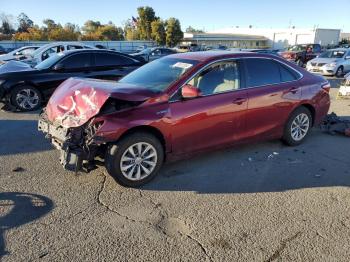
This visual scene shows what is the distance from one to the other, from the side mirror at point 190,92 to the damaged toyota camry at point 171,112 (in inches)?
0.5

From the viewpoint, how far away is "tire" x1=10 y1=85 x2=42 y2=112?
8.81 meters

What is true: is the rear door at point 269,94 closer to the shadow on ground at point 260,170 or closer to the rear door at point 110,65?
the shadow on ground at point 260,170

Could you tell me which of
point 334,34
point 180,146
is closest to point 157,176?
point 180,146

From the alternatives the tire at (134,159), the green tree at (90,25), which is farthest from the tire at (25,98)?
the green tree at (90,25)

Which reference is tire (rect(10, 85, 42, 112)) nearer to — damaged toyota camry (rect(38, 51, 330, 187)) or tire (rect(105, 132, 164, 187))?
damaged toyota camry (rect(38, 51, 330, 187))

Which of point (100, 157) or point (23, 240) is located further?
point (100, 157)

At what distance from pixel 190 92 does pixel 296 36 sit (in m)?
79.8

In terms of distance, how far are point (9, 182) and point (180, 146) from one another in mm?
2317

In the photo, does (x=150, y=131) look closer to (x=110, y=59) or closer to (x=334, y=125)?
(x=334, y=125)

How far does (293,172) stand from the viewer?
4.88 metres

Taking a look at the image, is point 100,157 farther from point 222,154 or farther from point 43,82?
point 43,82

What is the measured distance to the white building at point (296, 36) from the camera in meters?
67.9

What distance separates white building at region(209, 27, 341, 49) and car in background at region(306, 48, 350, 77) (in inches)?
2036

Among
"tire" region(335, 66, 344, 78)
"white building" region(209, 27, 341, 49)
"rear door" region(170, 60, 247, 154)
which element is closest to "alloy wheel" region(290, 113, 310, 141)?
"rear door" region(170, 60, 247, 154)
